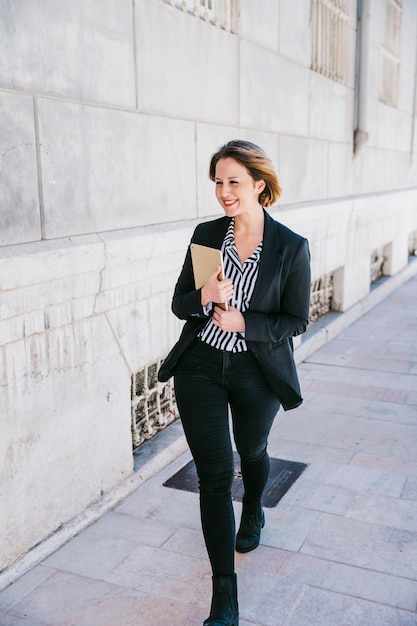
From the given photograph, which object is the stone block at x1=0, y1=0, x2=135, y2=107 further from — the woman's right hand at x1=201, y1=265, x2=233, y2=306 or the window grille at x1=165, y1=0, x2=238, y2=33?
the woman's right hand at x1=201, y1=265, x2=233, y2=306

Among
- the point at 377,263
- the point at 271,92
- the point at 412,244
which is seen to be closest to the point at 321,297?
the point at 271,92

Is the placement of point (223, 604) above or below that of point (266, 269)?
below

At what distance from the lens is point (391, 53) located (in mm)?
10859

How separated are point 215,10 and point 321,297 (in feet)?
13.1

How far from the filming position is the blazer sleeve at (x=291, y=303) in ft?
9.88

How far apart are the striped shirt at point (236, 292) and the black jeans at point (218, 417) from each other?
4 cm

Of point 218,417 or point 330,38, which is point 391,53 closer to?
point 330,38

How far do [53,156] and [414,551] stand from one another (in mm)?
2751

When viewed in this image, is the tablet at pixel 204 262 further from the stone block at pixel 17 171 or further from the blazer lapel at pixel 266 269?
the stone block at pixel 17 171

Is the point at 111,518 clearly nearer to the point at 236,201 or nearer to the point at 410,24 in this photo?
the point at 236,201

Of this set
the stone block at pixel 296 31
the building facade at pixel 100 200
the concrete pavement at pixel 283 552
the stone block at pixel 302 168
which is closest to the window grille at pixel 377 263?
the stone block at pixel 302 168

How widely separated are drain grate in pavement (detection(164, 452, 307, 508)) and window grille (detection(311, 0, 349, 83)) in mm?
4716

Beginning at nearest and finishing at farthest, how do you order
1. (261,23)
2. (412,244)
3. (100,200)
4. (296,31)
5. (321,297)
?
(100,200) → (261,23) → (296,31) → (321,297) → (412,244)

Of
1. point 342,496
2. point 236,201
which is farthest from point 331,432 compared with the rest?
point 236,201
